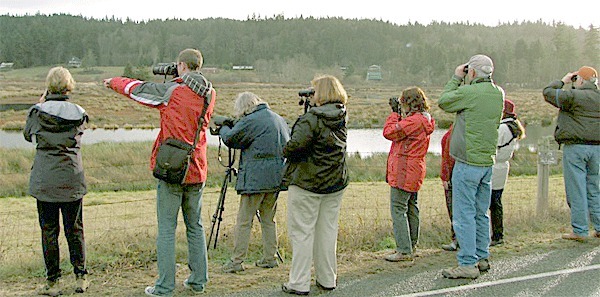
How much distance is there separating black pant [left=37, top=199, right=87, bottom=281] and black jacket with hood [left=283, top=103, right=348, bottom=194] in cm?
178

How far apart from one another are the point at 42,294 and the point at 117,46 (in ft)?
298

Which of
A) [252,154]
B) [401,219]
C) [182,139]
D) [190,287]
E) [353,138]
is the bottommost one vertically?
[353,138]

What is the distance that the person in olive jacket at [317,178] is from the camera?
5699 millimetres

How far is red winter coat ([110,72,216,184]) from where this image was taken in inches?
215

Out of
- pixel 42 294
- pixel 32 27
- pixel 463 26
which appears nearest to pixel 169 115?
pixel 42 294

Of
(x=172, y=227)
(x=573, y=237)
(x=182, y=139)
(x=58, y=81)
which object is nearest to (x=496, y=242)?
(x=573, y=237)

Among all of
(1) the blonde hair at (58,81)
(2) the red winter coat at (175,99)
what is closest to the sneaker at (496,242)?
(2) the red winter coat at (175,99)

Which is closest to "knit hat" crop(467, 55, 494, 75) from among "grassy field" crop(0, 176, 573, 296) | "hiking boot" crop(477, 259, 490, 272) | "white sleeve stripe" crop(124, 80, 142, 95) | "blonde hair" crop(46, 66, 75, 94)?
"hiking boot" crop(477, 259, 490, 272)

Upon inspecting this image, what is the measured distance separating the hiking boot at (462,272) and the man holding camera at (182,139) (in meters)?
2.19

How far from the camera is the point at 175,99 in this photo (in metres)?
5.49

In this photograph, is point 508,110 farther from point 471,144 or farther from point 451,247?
point 451,247

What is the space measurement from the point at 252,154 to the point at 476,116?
2081 mm

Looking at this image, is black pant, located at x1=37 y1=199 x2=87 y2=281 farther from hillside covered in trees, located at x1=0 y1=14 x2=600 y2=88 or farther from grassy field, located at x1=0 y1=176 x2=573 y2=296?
hillside covered in trees, located at x1=0 y1=14 x2=600 y2=88

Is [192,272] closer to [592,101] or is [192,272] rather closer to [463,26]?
[592,101]
